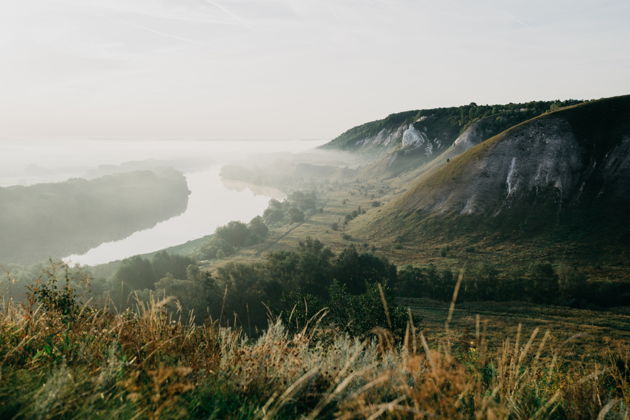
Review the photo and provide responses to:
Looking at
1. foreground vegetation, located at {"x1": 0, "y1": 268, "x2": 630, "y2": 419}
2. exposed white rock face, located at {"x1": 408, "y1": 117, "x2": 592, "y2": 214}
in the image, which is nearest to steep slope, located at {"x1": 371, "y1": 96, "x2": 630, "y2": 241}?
exposed white rock face, located at {"x1": 408, "y1": 117, "x2": 592, "y2": 214}

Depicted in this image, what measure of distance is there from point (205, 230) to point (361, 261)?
10765 centimetres

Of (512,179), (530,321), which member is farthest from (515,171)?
(530,321)

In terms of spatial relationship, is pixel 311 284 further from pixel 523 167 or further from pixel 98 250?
pixel 98 250

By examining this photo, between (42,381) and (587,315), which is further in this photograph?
(587,315)

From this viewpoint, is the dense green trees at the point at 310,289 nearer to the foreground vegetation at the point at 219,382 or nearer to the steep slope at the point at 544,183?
the foreground vegetation at the point at 219,382

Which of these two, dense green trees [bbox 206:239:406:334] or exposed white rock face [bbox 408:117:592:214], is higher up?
exposed white rock face [bbox 408:117:592:214]

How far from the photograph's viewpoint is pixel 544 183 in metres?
97.8

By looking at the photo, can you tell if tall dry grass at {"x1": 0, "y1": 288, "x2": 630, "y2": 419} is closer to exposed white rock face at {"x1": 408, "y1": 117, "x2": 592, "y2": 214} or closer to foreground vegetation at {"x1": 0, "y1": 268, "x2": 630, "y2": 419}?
foreground vegetation at {"x1": 0, "y1": 268, "x2": 630, "y2": 419}

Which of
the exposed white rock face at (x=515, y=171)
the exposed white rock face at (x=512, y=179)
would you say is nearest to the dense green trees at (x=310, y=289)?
the exposed white rock face at (x=515, y=171)

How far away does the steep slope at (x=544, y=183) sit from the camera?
89.2 meters

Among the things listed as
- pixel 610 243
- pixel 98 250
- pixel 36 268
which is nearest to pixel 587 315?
pixel 610 243

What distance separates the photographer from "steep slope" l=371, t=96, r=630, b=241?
3514 inches

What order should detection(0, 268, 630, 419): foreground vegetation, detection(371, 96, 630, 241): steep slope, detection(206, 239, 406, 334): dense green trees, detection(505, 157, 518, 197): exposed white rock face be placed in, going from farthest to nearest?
detection(505, 157, 518, 197): exposed white rock face → detection(371, 96, 630, 241): steep slope → detection(206, 239, 406, 334): dense green trees → detection(0, 268, 630, 419): foreground vegetation

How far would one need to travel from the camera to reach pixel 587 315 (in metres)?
56.3
